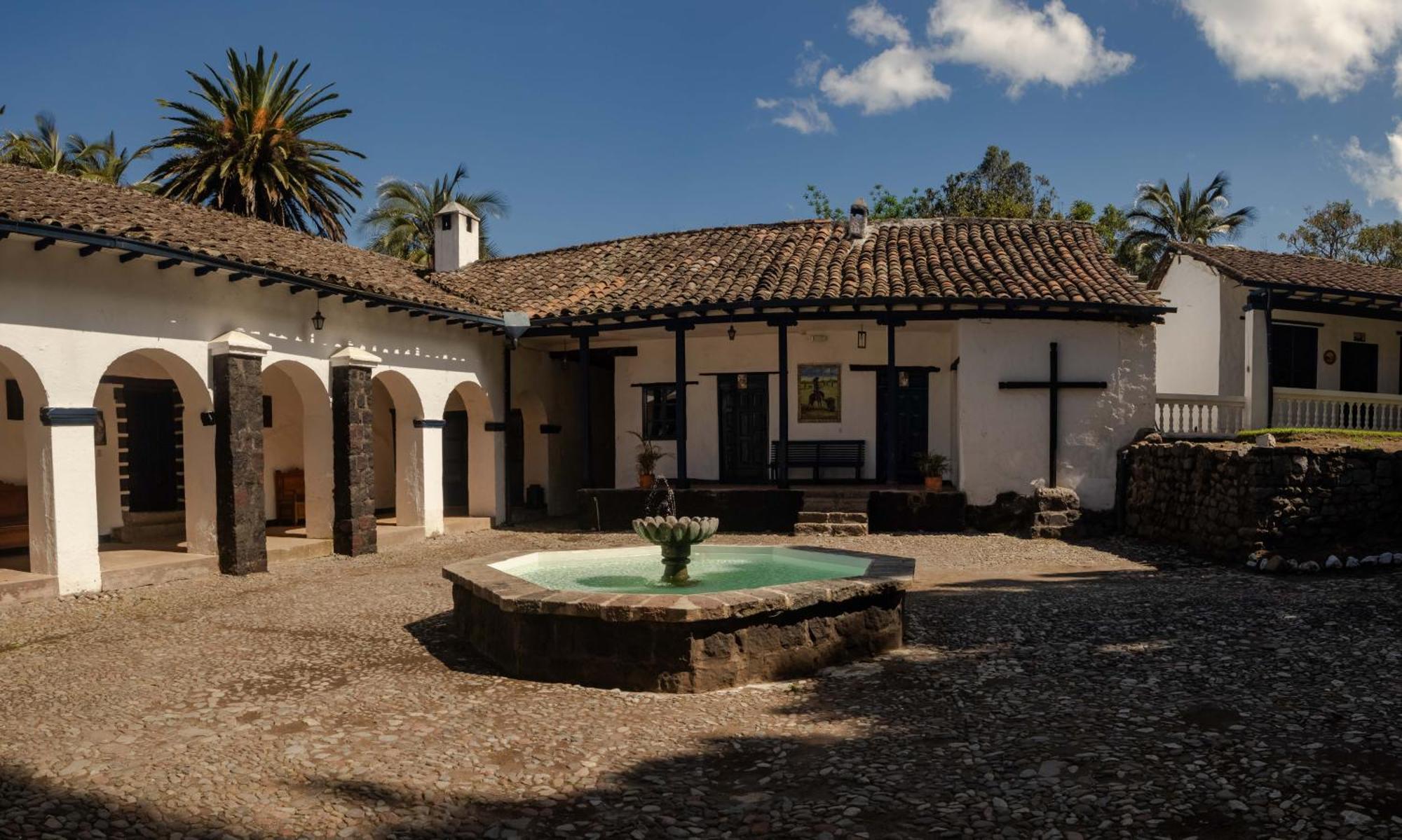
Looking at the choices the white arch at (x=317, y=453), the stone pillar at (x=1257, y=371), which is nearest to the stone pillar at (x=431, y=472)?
the white arch at (x=317, y=453)

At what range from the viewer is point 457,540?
41.9 feet

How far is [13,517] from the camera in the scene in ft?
35.2


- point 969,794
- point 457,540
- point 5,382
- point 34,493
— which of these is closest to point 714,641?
point 969,794

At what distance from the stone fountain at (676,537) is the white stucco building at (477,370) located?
17.7 ft

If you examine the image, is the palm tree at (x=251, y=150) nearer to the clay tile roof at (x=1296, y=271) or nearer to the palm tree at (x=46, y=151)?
the palm tree at (x=46, y=151)

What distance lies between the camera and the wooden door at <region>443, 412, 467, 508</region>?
54.1 ft

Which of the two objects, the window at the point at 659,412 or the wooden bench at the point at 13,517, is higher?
the window at the point at 659,412

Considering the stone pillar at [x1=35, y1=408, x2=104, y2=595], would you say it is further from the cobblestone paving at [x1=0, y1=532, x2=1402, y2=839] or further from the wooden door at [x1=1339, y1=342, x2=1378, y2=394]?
the wooden door at [x1=1339, y1=342, x2=1378, y2=394]

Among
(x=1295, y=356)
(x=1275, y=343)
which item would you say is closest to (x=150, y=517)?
(x=1275, y=343)

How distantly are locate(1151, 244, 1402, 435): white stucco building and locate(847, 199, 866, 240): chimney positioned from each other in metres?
5.24

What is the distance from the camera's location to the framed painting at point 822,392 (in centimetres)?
1505

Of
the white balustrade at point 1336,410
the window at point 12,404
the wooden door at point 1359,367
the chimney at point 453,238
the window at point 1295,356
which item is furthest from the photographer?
the chimney at point 453,238

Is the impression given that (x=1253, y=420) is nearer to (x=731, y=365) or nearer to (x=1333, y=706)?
(x=731, y=365)

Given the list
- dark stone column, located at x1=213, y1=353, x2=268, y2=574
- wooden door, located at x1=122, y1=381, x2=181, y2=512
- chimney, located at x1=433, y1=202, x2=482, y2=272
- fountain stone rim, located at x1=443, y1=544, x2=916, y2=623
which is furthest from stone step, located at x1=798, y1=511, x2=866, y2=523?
chimney, located at x1=433, y1=202, x2=482, y2=272
